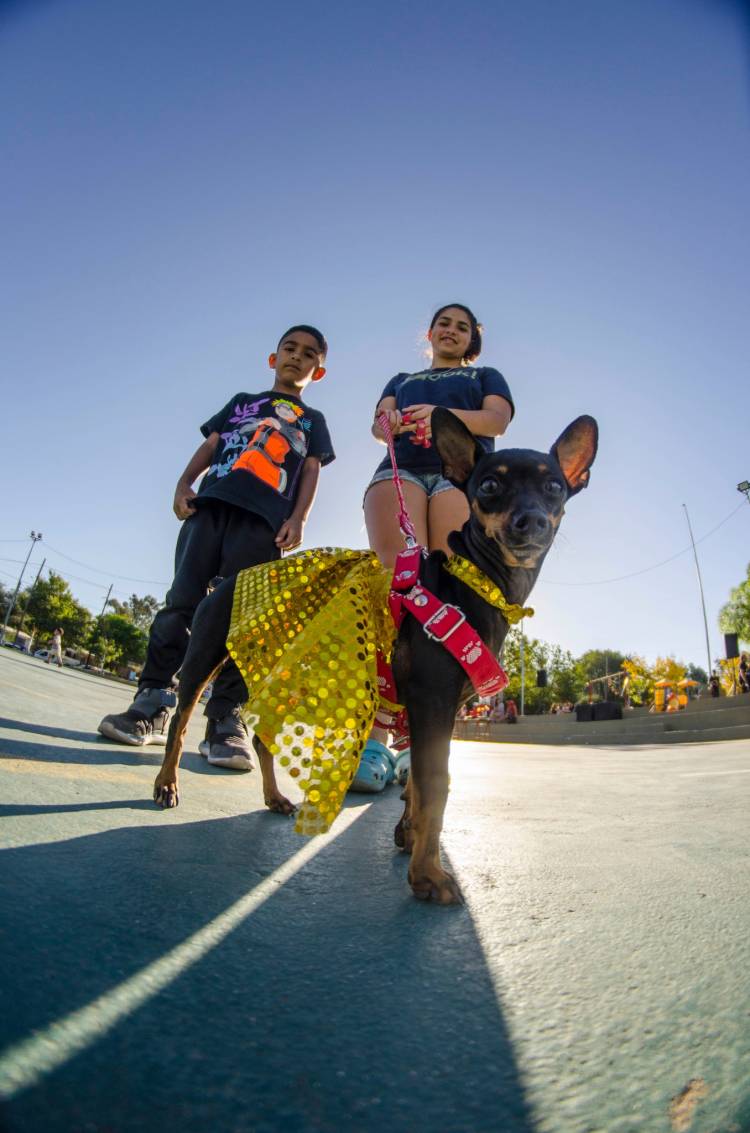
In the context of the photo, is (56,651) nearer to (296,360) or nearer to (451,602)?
(296,360)

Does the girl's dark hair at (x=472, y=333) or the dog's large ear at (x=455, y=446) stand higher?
the girl's dark hair at (x=472, y=333)

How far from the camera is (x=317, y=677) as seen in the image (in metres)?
1.77

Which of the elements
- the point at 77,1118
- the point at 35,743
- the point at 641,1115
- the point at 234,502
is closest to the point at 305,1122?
the point at 77,1118

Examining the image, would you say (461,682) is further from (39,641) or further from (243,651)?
(39,641)

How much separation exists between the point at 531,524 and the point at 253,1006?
1568mm

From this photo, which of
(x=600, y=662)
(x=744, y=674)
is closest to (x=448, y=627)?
(x=744, y=674)

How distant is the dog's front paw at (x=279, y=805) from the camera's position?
246 centimetres

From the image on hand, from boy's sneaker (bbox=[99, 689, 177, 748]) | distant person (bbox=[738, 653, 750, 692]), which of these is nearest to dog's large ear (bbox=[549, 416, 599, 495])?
boy's sneaker (bbox=[99, 689, 177, 748])

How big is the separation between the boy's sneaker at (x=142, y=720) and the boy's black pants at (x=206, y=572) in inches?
2.8

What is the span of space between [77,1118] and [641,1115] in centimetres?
60

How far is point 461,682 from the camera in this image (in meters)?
1.88

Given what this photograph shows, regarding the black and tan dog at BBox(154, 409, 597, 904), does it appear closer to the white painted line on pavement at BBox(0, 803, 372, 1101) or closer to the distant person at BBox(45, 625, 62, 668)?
the white painted line on pavement at BBox(0, 803, 372, 1101)

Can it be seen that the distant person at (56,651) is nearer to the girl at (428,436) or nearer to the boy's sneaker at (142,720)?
the boy's sneaker at (142,720)

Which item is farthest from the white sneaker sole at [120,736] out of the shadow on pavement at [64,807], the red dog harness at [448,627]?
the red dog harness at [448,627]
